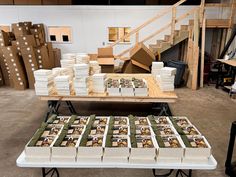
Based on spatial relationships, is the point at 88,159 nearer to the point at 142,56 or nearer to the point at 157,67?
the point at 157,67

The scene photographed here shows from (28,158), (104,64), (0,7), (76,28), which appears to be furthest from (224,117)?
(0,7)

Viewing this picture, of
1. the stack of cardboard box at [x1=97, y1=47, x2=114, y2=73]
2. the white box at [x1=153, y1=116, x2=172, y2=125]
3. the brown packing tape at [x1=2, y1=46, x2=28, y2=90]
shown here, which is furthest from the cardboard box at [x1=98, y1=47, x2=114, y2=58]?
the white box at [x1=153, y1=116, x2=172, y2=125]

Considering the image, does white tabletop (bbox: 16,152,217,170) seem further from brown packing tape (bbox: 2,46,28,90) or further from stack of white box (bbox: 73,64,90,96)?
brown packing tape (bbox: 2,46,28,90)

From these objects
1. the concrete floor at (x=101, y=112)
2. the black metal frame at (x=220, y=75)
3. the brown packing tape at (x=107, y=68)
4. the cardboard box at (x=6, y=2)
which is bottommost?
the concrete floor at (x=101, y=112)

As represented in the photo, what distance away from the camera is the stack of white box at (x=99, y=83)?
12.2 ft

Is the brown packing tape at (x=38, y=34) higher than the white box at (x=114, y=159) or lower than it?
higher

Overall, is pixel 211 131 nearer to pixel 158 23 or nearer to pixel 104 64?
pixel 104 64

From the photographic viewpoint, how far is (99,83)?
379cm

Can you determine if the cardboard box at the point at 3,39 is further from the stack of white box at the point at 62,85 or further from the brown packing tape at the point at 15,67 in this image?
the stack of white box at the point at 62,85

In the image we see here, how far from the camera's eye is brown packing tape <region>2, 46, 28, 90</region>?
20.9ft

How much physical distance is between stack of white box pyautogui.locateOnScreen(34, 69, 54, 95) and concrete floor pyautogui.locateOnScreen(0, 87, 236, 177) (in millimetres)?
881

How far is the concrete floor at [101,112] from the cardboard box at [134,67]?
4.29 feet

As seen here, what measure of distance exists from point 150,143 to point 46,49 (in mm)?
6180

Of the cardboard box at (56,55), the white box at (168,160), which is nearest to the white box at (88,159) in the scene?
the white box at (168,160)
